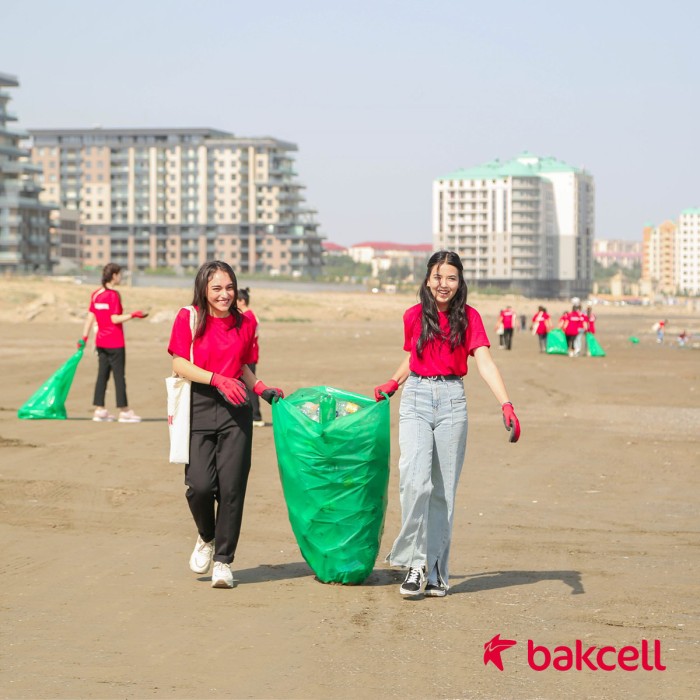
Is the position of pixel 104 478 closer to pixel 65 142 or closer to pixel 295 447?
pixel 295 447

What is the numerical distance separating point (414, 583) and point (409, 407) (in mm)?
871

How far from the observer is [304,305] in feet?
218

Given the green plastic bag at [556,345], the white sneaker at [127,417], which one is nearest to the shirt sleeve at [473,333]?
the white sneaker at [127,417]

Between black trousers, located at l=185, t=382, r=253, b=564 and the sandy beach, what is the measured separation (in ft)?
1.25

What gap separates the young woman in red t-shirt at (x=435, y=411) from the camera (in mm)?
6547

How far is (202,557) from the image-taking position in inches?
272

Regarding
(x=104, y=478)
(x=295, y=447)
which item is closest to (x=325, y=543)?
(x=295, y=447)

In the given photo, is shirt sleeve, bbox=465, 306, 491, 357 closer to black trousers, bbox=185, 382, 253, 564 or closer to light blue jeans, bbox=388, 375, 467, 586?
light blue jeans, bbox=388, 375, 467, 586

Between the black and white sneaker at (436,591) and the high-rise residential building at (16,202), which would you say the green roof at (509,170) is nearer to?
the high-rise residential building at (16,202)

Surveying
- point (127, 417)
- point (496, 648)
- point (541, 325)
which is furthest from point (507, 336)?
point (496, 648)

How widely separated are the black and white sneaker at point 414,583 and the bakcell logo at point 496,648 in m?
0.82

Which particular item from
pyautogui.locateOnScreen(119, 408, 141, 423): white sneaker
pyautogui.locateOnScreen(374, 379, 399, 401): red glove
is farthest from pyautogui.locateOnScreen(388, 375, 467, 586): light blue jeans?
pyautogui.locateOnScreen(119, 408, 141, 423): white sneaker

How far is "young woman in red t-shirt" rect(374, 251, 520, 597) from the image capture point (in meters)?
6.55

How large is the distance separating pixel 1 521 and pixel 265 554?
1.92 meters
